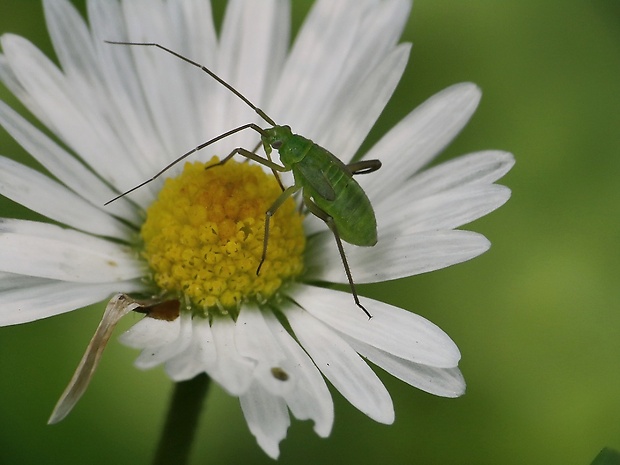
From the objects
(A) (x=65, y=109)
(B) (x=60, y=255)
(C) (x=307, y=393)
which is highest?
(A) (x=65, y=109)

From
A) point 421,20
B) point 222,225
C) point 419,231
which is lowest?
point 419,231

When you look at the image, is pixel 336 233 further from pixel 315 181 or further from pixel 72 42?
pixel 72 42

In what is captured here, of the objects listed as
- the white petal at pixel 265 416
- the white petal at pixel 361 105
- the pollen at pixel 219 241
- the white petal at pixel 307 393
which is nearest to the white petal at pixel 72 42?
the pollen at pixel 219 241

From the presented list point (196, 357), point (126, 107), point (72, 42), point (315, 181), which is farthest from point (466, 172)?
point (72, 42)

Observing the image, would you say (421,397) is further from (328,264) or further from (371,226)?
(371,226)

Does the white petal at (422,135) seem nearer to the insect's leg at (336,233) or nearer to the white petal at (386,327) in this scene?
the insect's leg at (336,233)

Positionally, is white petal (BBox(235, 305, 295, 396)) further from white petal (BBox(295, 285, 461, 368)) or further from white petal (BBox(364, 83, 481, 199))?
white petal (BBox(364, 83, 481, 199))

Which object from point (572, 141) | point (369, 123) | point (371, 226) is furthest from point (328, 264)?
point (572, 141)
